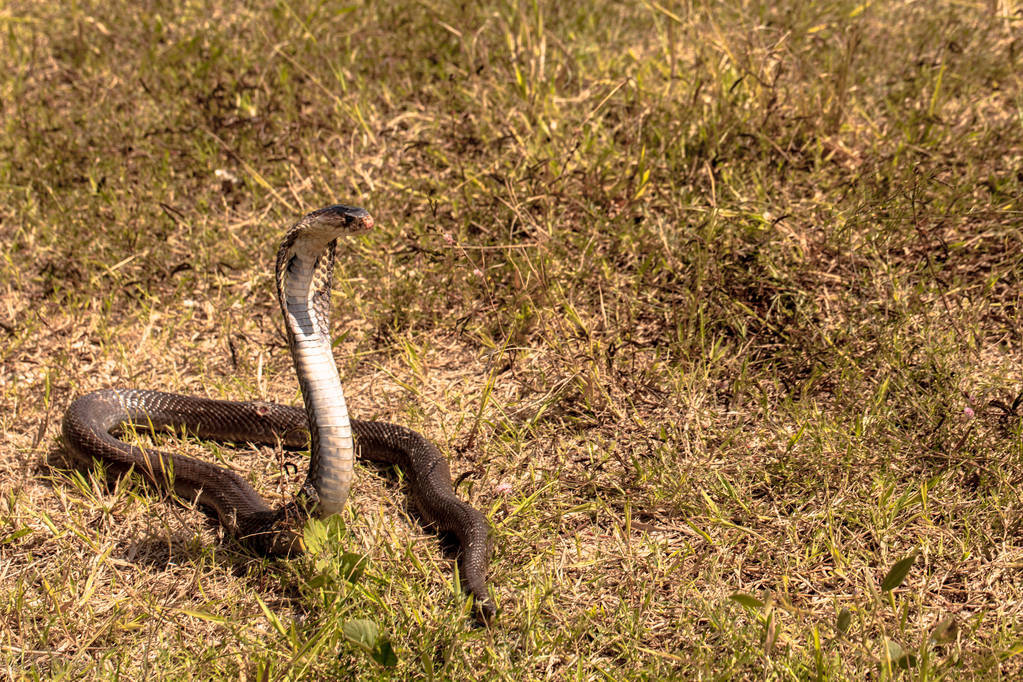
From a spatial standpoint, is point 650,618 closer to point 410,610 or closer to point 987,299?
point 410,610

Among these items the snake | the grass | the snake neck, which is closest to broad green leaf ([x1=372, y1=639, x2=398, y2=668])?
the grass

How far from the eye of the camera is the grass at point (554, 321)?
2.95 m

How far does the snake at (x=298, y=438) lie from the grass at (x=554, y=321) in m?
0.10

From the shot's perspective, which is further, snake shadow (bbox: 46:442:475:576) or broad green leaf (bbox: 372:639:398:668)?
snake shadow (bbox: 46:442:475:576)

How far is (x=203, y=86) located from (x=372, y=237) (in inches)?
74.7

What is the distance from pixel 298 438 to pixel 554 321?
120 centimetres

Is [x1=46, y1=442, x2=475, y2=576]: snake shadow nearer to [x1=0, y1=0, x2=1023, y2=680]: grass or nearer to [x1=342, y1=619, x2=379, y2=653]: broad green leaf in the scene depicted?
[x1=0, y1=0, x2=1023, y2=680]: grass

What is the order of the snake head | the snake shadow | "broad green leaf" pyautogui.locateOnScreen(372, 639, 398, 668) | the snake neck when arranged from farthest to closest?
the snake shadow, the snake neck, the snake head, "broad green leaf" pyautogui.locateOnScreen(372, 639, 398, 668)

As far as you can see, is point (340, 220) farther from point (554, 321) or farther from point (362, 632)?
point (554, 321)

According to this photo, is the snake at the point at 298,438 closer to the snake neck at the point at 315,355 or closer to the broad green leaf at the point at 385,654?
the snake neck at the point at 315,355

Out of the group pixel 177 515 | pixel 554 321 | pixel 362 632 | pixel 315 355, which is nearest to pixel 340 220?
pixel 315 355

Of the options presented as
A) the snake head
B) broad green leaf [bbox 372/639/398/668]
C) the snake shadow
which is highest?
the snake head

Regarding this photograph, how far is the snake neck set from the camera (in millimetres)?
2904

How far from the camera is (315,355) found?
2.92 m
